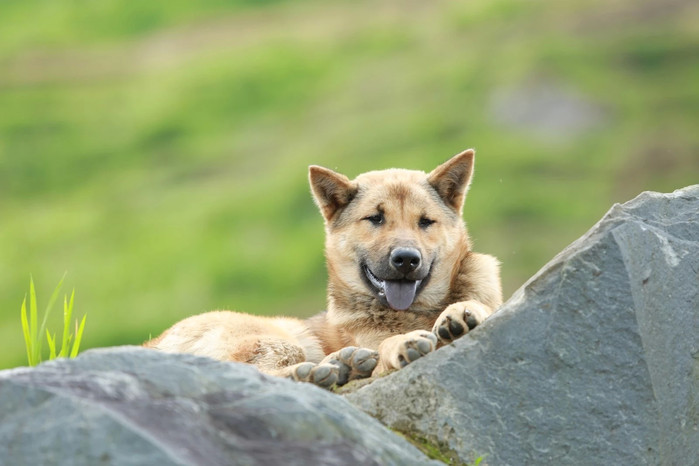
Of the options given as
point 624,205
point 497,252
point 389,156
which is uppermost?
point 624,205

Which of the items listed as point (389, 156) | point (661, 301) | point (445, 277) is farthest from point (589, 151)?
point (661, 301)

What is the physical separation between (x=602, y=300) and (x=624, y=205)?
774 millimetres

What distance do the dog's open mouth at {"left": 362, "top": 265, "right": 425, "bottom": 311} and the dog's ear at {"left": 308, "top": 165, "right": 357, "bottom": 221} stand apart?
946 mm

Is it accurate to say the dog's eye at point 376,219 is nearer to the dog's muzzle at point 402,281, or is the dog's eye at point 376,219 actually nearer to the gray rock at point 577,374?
the dog's muzzle at point 402,281

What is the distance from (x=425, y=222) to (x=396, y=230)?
0.90ft

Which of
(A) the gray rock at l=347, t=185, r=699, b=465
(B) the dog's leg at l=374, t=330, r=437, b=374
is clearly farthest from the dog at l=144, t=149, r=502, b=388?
(A) the gray rock at l=347, t=185, r=699, b=465

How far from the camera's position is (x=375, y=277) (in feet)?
27.2

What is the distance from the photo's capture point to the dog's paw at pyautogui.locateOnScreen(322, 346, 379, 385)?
6816 mm

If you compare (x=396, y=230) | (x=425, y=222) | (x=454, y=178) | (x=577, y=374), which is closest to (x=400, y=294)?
(x=396, y=230)

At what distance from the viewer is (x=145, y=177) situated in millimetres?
28219

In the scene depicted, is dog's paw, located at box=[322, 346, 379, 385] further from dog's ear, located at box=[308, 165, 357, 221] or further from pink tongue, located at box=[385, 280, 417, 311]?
dog's ear, located at box=[308, 165, 357, 221]

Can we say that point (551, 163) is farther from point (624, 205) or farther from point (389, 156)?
point (624, 205)

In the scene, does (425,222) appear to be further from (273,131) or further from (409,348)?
(273,131)

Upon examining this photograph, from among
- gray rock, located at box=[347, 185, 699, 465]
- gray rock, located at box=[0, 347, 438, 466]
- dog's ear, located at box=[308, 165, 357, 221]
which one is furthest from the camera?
dog's ear, located at box=[308, 165, 357, 221]
